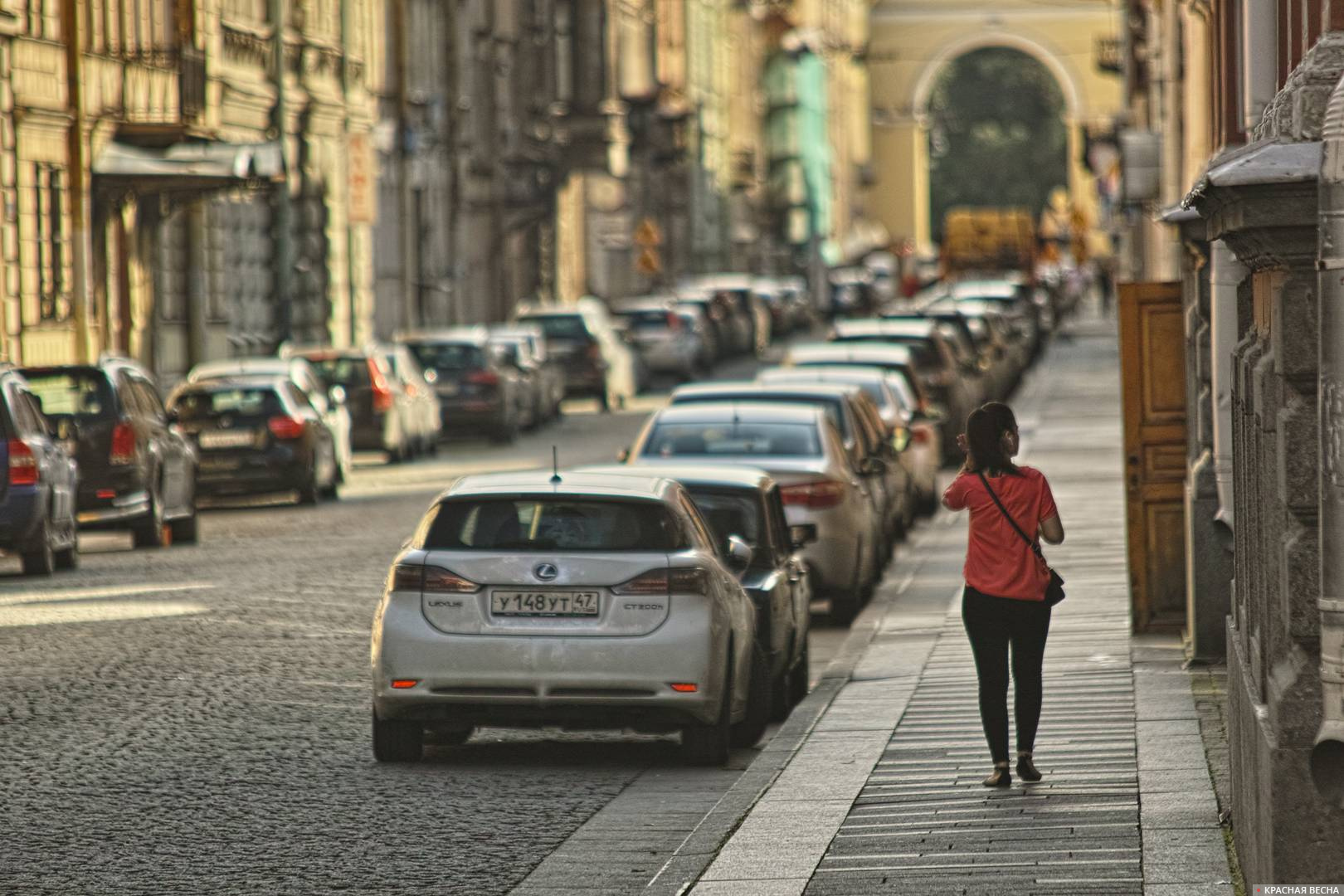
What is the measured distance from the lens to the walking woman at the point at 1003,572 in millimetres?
11219

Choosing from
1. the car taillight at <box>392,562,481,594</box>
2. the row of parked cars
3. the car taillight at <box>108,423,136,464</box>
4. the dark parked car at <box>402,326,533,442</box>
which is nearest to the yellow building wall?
the dark parked car at <box>402,326,533,442</box>

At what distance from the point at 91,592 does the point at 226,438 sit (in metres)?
8.51

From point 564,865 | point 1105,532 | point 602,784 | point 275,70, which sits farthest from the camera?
point 275,70

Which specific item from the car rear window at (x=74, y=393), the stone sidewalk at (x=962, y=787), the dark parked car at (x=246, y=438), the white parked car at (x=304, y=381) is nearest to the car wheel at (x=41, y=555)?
the car rear window at (x=74, y=393)

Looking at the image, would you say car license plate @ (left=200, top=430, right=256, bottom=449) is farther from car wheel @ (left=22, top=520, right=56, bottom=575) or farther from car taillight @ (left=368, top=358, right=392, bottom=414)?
car wheel @ (left=22, top=520, right=56, bottom=575)

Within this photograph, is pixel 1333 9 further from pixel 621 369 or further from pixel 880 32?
pixel 880 32

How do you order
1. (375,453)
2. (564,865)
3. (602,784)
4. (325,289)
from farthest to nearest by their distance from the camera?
(325,289)
(375,453)
(602,784)
(564,865)

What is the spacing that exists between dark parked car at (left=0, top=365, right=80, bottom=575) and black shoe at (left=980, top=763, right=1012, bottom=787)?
11.2 metres

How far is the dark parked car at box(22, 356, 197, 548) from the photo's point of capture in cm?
2330

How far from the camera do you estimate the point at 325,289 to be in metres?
49.5

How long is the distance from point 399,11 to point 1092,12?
82508 mm

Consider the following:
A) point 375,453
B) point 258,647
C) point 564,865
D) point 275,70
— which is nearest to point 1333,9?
point 564,865

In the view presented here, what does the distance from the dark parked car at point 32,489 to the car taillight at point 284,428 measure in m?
6.52

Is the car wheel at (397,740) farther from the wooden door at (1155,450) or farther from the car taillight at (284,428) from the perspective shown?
the car taillight at (284,428)
